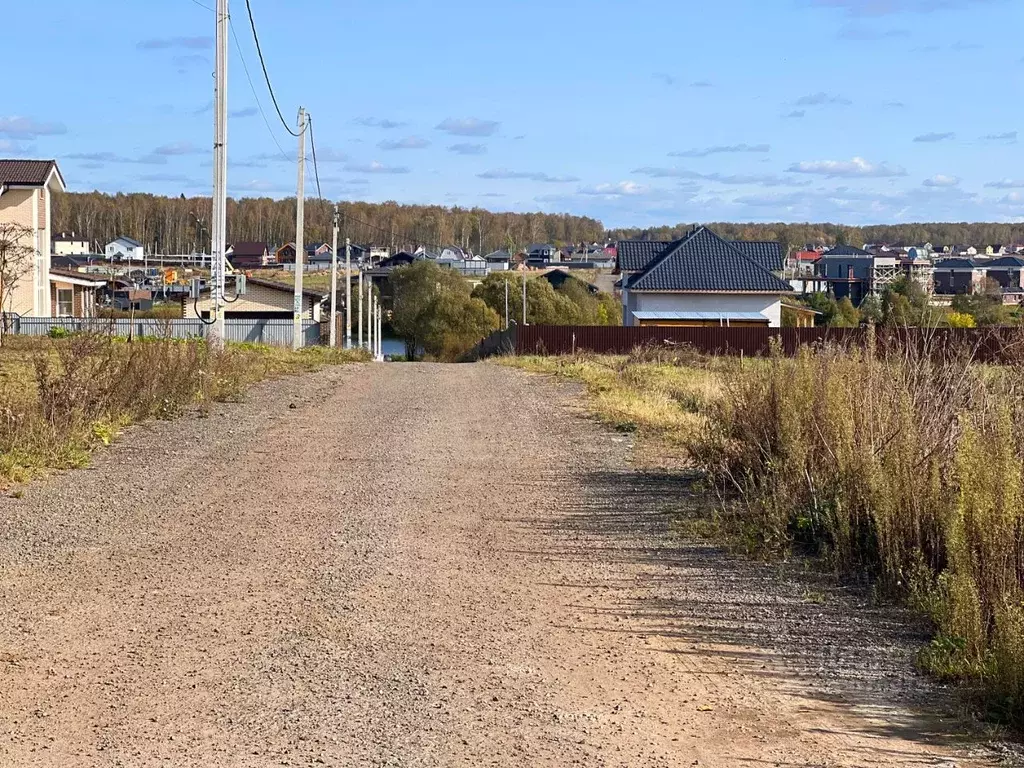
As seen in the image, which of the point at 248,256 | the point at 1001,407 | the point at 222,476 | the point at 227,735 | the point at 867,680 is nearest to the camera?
the point at 227,735

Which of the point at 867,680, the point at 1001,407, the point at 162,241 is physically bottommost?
the point at 867,680

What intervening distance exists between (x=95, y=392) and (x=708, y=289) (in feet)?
145

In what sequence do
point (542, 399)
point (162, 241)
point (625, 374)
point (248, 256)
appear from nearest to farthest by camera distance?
point (542, 399)
point (625, 374)
point (248, 256)
point (162, 241)

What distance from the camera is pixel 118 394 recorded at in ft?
46.8

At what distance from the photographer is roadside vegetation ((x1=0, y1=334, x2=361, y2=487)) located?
1117cm

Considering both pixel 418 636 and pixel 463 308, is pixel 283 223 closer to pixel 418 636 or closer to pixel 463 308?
pixel 463 308

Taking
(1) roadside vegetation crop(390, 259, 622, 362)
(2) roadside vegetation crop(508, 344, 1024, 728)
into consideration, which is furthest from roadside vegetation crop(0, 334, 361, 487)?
(1) roadside vegetation crop(390, 259, 622, 362)

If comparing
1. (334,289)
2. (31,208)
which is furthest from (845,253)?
(31,208)

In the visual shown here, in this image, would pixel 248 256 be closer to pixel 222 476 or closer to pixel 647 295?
pixel 647 295

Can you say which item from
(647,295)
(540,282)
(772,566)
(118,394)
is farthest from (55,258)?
(772,566)

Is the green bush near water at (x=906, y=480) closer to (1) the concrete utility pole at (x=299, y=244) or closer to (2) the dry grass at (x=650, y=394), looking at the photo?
(2) the dry grass at (x=650, y=394)

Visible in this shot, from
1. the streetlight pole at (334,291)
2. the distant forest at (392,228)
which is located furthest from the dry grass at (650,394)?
the distant forest at (392,228)

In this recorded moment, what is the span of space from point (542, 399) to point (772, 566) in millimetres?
12389

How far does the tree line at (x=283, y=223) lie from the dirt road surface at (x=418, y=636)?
417ft
